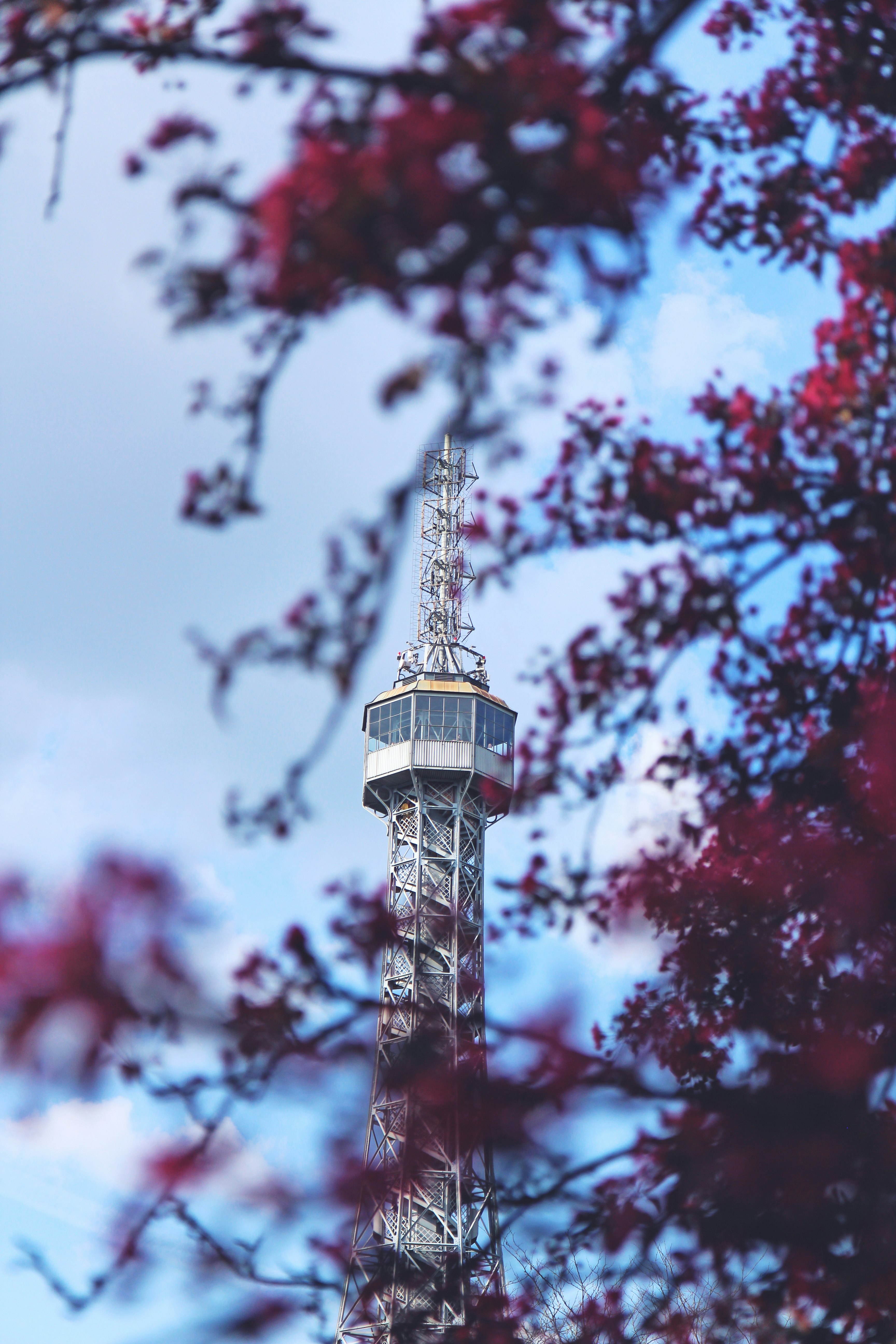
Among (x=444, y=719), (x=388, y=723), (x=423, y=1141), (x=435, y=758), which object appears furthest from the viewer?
(x=388, y=723)

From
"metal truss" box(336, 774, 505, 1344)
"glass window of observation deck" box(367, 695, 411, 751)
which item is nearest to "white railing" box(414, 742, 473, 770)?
"glass window of observation deck" box(367, 695, 411, 751)

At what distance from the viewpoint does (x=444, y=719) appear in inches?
1929

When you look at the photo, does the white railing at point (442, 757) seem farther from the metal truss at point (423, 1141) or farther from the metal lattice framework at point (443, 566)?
the metal truss at point (423, 1141)

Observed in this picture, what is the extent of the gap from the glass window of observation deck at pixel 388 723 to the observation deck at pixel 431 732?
0.02m

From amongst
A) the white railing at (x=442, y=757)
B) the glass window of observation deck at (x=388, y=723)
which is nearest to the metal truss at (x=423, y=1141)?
the white railing at (x=442, y=757)

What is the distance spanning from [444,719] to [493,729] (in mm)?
2115

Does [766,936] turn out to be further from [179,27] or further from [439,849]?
[439,849]

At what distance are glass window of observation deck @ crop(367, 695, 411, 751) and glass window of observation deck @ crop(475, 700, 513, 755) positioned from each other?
250cm

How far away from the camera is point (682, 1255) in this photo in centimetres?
570

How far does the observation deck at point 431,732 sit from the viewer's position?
48.4m

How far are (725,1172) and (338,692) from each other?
251 cm

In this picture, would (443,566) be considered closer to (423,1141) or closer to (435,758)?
(435,758)

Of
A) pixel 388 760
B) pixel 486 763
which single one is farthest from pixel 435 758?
pixel 486 763

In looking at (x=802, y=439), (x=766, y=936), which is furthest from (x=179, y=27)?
(x=766, y=936)
